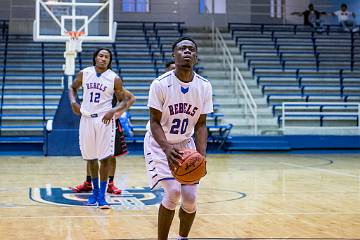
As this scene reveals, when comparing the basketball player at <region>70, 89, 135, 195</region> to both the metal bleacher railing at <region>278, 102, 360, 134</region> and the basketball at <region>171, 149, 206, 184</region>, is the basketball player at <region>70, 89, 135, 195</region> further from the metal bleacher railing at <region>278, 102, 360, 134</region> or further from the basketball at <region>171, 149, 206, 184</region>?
the metal bleacher railing at <region>278, 102, 360, 134</region>

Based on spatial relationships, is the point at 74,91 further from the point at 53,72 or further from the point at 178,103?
the point at 53,72

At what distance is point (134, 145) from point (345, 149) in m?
5.85

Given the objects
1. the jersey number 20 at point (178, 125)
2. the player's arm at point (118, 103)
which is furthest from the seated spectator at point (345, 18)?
the jersey number 20 at point (178, 125)

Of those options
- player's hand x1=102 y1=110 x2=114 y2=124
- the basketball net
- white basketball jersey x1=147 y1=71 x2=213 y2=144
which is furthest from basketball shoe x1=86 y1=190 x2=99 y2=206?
the basketball net

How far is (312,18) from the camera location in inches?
949

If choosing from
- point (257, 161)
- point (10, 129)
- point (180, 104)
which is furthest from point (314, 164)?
point (180, 104)

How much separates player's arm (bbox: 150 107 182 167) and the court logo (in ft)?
7.80

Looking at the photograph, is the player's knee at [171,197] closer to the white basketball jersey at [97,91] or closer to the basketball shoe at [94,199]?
the basketball shoe at [94,199]

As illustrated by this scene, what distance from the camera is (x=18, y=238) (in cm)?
514

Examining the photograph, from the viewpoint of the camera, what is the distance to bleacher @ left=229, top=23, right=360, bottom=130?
19.3 meters

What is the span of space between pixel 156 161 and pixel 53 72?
1550 cm

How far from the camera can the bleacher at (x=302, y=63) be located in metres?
19.3

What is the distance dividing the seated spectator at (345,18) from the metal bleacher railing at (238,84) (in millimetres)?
4758

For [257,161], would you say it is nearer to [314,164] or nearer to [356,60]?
[314,164]
